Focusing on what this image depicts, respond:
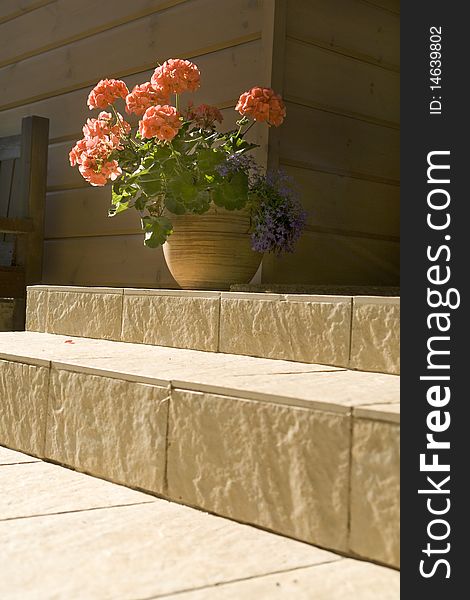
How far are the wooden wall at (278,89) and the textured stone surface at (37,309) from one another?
0.64 m

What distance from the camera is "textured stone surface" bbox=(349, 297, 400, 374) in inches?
70.9

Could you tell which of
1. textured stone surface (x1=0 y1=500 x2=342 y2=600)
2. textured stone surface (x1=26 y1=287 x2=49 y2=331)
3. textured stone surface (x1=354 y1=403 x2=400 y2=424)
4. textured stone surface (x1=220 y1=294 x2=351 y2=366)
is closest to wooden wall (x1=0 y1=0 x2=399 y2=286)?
textured stone surface (x1=26 y1=287 x2=49 y2=331)

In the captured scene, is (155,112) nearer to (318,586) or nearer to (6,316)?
(6,316)

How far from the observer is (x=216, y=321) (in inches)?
90.7

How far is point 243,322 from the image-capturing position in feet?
7.24

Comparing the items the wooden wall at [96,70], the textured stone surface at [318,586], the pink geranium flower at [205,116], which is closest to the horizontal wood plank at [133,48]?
the wooden wall at [96,70]

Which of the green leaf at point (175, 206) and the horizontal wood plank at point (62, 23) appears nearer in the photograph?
the green leaf at point (175, 206)

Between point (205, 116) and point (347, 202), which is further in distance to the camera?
point (347, 202)

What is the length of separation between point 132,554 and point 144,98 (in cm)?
189

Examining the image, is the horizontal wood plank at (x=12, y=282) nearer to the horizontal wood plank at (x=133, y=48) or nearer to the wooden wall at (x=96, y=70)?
the wooden wall at (x=96, y=70)

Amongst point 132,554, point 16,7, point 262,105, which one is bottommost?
point 132,554

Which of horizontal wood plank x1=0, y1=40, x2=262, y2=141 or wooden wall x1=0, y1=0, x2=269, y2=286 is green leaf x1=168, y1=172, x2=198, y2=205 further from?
horizontal wood plank x1=0, y1=40, x2=262, y2=141

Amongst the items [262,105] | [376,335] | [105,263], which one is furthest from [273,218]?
[105,263]

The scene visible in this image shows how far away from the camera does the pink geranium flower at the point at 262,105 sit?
9.27 feet
